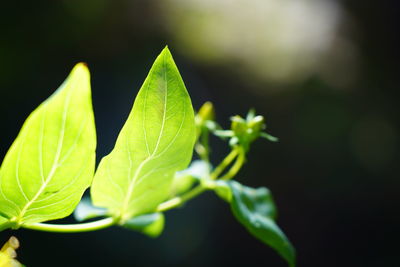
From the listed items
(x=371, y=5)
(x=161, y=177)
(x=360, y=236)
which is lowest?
(x=360, y=236)

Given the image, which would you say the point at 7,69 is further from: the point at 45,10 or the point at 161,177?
the point at 161,177

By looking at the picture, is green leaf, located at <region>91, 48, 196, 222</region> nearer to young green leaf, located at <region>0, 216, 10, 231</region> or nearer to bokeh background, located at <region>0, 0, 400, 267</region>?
young green leaf, located at <region>0, 216, 10, 231</region>

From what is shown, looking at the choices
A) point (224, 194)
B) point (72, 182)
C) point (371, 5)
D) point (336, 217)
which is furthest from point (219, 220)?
point (72, 182)

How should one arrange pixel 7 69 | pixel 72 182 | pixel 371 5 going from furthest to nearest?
pixel 371 5
pixel 7 69
pixel 72 182

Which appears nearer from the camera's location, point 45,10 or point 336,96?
point 45,10

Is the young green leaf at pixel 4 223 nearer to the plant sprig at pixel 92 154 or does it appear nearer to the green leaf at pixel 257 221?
the plant sprig at pixel 92 154

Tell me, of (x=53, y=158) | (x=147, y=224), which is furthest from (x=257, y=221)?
(x=53, y=158)

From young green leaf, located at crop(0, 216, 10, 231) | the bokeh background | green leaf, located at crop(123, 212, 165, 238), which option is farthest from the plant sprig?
the bokeh background

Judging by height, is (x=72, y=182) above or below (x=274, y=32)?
below

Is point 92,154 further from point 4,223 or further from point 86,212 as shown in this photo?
point 86,212
